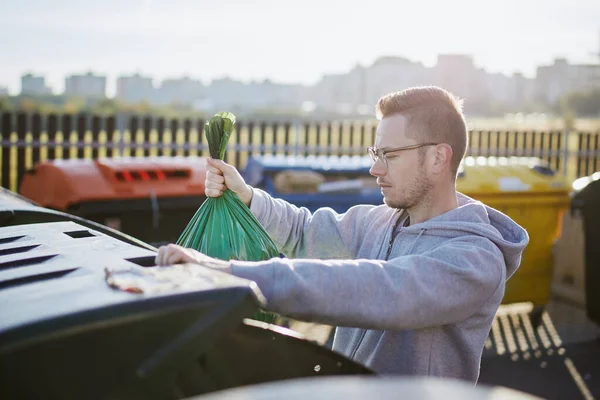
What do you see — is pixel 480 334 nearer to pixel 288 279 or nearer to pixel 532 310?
pixel 288 279

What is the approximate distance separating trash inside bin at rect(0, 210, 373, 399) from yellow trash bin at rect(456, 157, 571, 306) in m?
5.19

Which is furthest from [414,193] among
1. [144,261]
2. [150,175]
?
[150,175]

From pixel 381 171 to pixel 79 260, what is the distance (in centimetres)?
114

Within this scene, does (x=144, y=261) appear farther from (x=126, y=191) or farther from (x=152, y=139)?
(x=152, y=139)

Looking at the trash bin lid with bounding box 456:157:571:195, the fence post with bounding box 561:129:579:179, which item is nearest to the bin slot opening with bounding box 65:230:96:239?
the trash bin lid with bounding box 456:157:571:195

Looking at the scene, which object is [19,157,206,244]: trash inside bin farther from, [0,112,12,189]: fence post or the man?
[0,112,12,189]: fence post

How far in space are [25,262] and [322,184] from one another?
15.3 ft

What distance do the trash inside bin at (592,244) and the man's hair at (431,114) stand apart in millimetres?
4154

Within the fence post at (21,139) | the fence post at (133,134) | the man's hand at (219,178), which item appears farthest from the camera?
the fence post at (133,134)

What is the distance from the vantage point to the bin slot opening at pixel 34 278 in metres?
1.70

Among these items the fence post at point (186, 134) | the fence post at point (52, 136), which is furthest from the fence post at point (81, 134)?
the fence post at point (186, 134)

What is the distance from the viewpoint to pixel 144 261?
188cm

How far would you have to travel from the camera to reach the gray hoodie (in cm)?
186

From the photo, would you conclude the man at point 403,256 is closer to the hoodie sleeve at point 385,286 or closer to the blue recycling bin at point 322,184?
the hoodie sleeve at point 385,286
